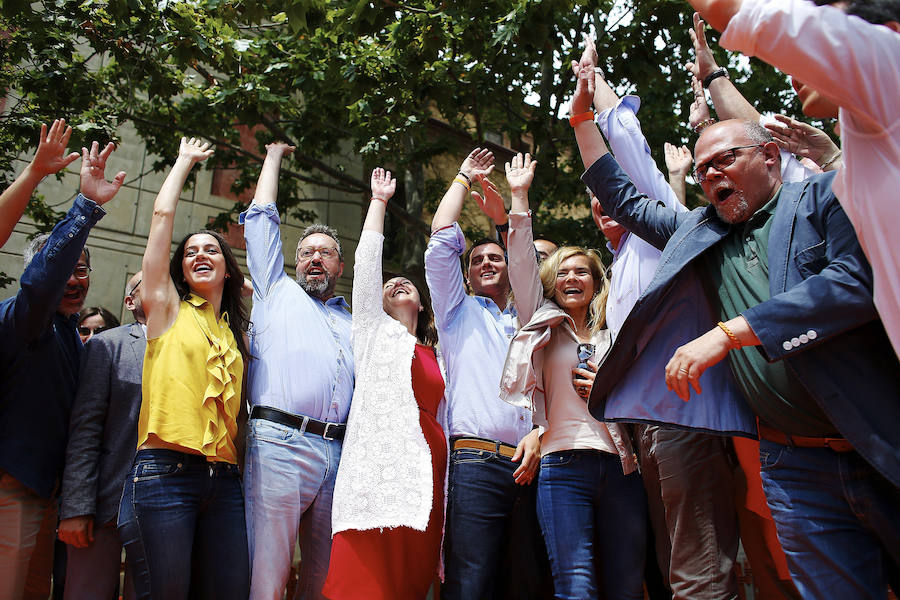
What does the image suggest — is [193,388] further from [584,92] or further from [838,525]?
[838,525]

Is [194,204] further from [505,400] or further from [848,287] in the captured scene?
[848,287]

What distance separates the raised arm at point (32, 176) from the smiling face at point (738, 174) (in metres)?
2.82

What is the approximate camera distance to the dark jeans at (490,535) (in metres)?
3.54

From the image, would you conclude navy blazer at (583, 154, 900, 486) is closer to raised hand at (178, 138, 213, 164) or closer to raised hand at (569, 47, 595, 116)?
raised hand at (569, 47, 595, 116)

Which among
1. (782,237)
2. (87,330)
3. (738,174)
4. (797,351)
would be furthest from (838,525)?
(87,330)

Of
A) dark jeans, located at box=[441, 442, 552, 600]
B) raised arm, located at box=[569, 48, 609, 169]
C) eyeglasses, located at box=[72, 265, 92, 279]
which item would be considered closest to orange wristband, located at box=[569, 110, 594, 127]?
raised arm, located at box=[569, 48, 609, 169]

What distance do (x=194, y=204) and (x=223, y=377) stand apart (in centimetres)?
924

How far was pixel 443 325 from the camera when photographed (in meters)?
4.08

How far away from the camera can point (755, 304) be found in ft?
7.77

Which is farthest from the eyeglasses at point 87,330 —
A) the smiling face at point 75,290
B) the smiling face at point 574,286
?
the smiling face at point 574,286

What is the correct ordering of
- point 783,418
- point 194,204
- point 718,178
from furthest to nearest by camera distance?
point 194,204
point 718,178
point 783,418

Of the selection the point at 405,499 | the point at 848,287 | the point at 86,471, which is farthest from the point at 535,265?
the point at 86,471

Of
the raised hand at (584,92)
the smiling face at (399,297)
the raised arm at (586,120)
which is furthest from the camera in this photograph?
the smiling face at (399,297)

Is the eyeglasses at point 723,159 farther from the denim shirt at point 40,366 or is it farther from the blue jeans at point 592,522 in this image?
the denim shirt at point 40,366
